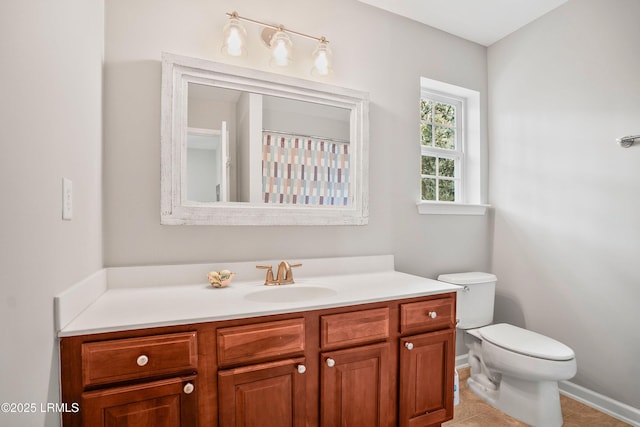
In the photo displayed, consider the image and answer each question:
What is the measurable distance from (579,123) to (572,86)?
25 centimetres

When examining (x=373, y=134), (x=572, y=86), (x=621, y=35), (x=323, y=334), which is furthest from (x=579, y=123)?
(x=323, y=334)

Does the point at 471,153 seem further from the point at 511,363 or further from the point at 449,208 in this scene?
the point at 511,363

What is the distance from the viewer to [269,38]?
5.65 ft

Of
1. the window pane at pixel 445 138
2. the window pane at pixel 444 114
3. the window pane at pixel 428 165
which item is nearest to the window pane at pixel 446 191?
the window pane at pixel 428 165

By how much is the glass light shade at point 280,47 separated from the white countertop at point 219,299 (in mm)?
1156

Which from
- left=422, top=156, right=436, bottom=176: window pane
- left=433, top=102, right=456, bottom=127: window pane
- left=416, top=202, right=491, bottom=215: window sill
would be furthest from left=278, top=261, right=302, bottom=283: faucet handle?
left=433, top=102, right=456, bottom=127: window pane

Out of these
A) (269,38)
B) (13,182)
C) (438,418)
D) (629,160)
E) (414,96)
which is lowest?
(438,418)

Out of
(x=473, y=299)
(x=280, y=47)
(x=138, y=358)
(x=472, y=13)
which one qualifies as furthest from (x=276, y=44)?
(x=473, y=299)

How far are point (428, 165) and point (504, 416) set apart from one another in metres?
1.68

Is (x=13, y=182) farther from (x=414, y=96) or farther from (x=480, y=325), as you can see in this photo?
(x=480, y=325)

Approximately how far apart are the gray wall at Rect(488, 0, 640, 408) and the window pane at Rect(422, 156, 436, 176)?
50 centimetres

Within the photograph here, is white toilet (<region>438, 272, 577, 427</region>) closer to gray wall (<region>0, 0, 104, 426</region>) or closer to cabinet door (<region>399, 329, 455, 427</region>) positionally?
cabinet door (<region>399, 329, 455, 427</region>)

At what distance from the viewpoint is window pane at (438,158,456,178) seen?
248cm

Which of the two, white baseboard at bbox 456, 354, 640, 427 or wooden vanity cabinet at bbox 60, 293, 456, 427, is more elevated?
wooden vanity cabinet at bbox 60, 293, 456, 427
